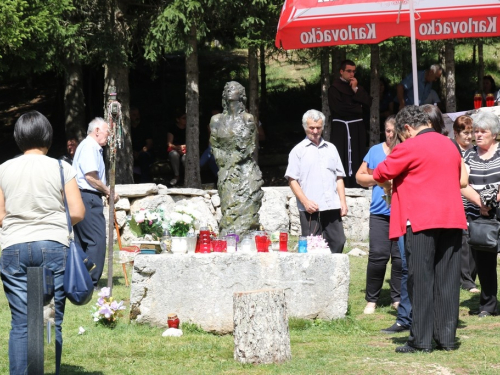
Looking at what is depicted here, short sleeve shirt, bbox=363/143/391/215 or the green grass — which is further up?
short sleeve shirt, bbox=363/143/391/215

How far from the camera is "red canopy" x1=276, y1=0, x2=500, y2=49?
10141 mm

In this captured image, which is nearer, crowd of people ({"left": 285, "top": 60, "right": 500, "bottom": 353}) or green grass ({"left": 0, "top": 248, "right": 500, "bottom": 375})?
green grass ({"left": 0, "top": 248, "right": 500, "bottom": 375})

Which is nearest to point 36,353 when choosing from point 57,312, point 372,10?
point 57,312

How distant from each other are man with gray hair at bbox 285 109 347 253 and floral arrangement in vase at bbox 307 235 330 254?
17.6 inches

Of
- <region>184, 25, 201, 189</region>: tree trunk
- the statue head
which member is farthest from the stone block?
<region>184, 25, 201, 189</region>: tree trunk

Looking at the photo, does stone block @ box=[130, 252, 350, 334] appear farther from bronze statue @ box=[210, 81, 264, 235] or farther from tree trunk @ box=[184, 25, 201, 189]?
tree trunk @ box=[184, 25, 201, 189]

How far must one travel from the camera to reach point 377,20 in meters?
10.3

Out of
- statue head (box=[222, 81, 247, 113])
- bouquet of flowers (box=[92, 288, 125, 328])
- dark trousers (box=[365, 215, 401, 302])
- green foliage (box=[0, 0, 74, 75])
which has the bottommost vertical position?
bouquet of flowers (box=[92, 288, 125, 328])

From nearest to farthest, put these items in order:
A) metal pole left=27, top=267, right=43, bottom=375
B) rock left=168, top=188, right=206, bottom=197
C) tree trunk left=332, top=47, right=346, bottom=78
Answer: metal pole left=27, top=267, right=43, bottom=375
rock left=168, top=188, right=206, bottom=197
tree trunk left=332, top=47, right=346, bottom=78

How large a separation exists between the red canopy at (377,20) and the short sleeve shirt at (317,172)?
2577mm

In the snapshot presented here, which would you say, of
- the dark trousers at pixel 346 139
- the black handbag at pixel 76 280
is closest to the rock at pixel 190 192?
the dark trousers at pixel 346 139

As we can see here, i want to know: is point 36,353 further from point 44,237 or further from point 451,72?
point 451,72

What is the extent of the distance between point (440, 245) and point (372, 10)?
4.69m

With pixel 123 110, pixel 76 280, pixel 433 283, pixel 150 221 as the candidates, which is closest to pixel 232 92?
pixel 150 221
